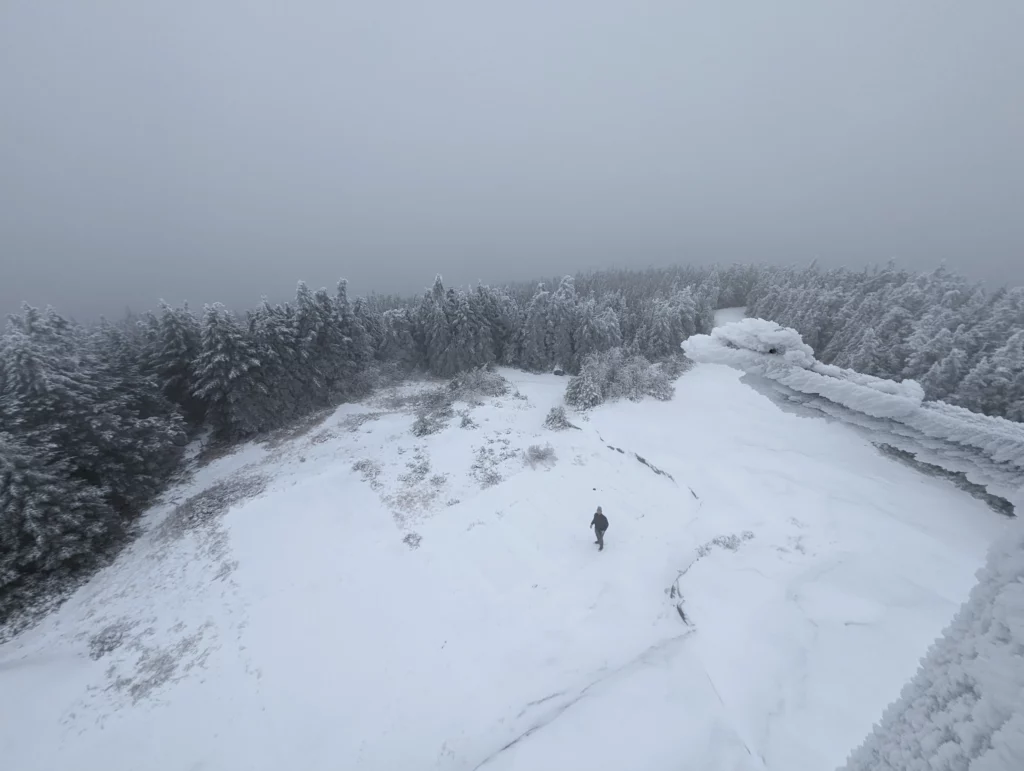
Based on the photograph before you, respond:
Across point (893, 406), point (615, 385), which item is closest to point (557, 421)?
point (615, 385)

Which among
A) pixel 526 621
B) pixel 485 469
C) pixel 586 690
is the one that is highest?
pixel 586 690

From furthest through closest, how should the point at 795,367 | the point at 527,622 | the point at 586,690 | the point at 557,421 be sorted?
1. the point at 557,421
2. the point at 527,622
3. the point at 586,690
4. the point at 795,367

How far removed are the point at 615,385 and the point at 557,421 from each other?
215 inches

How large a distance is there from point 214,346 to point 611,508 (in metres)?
21.8

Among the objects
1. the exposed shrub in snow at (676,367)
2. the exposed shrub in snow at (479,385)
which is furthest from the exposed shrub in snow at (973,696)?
the exposed shrub in snow at (676,367)

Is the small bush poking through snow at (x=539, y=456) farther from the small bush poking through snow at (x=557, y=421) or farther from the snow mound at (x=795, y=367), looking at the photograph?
the snow mound at (x=795, y=367)

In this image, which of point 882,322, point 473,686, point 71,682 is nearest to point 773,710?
point 473,686

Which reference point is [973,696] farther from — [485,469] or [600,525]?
[485,469]

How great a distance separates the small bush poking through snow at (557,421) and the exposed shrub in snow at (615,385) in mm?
2440

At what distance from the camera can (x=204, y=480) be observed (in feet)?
60.5

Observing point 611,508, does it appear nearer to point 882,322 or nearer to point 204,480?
point 204,480

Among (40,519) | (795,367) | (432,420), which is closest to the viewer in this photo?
(795,367)

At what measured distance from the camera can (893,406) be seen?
464 cm

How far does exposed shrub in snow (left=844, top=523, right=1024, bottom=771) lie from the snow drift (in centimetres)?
71
